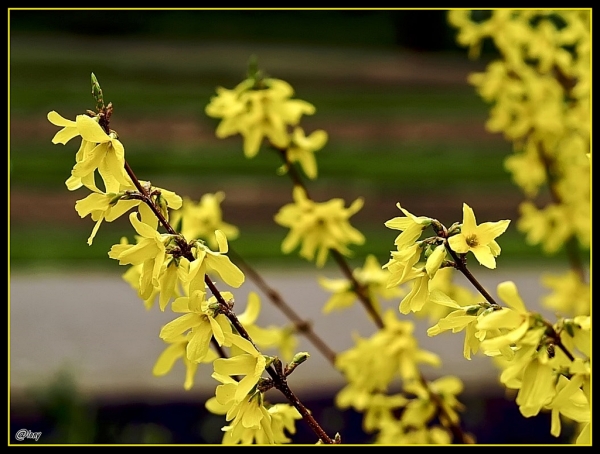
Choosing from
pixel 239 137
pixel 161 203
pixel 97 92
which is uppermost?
pixel 97 92

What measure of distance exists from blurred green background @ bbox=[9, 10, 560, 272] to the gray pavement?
0.26 metres

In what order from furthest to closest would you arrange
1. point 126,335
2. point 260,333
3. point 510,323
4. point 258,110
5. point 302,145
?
point 126,335, point 302,145, point 258,110, point 260,333, point 510,323

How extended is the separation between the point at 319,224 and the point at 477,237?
32.4 inches

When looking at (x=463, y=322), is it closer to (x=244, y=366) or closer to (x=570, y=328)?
(x=570, y=328)

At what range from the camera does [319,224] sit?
1.86 metres

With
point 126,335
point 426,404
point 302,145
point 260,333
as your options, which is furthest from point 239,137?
point 260,333

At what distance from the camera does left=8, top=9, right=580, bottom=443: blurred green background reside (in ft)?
10.9

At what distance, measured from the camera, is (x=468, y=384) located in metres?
3.62

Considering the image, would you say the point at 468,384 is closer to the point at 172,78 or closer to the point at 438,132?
the point at 438,132

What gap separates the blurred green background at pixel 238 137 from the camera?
331cm

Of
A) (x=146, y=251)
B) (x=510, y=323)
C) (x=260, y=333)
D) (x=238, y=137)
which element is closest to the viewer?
(x=510, y=323)

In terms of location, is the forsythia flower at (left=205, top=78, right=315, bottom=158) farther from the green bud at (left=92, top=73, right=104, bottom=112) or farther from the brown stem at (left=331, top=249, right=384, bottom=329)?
the green bud at (left=92, top=73, right=104, bottom=112)

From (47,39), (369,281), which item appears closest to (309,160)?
(369,281)

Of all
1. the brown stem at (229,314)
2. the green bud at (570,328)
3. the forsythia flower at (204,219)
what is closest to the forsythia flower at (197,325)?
the brown stem at (229,314)
